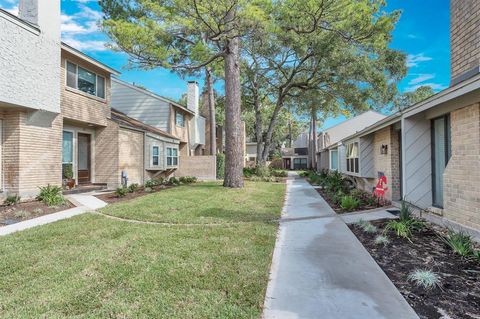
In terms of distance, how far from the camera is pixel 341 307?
3023 mm

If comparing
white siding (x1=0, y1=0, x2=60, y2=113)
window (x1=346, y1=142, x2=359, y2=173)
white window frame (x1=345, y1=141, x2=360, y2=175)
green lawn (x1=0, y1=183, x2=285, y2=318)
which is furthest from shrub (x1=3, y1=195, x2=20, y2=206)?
window (x1=346, y1=142, x2=359, y2=173)

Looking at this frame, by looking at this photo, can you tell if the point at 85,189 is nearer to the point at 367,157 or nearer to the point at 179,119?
the point at 179,119

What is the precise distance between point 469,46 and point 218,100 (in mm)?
25127

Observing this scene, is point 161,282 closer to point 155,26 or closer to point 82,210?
point 82,210

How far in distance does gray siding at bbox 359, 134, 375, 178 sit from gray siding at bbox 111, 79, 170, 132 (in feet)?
41.1

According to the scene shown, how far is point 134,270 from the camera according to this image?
153 inches

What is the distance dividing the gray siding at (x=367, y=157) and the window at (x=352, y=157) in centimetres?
85

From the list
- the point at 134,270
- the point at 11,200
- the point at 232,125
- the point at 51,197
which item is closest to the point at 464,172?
the point at 134,270

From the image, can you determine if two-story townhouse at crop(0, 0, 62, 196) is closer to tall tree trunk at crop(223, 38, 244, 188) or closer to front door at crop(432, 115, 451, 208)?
tall tree trunk at crop(223, 38, 244, 188)

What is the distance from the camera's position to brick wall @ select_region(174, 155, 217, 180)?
2014 cm

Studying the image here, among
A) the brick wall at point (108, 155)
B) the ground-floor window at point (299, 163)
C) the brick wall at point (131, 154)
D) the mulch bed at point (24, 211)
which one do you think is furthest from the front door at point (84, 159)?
the ground-floor window at point (299, 163)

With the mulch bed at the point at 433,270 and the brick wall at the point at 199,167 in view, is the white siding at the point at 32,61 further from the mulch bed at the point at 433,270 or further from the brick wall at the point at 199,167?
the brick wall at the point at 199,167

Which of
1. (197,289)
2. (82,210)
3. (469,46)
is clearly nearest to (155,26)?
(82,210)

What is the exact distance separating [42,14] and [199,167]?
12.4 m
